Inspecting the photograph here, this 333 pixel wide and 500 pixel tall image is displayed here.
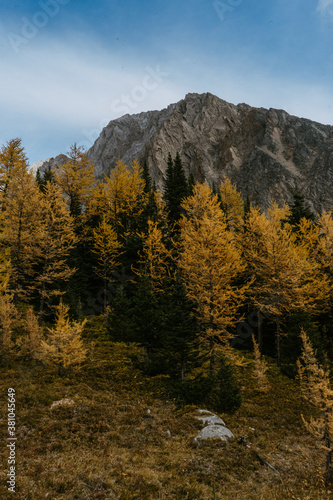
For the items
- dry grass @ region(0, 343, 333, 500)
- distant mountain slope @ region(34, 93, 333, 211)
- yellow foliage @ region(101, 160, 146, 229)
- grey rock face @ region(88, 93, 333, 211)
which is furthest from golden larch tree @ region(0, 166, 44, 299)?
distant mountain slope @ region(34, 93, 333, 211)

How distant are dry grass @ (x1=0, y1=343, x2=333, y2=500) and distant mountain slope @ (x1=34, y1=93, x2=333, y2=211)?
8126cm

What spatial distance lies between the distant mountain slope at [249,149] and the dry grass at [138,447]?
81258 mm

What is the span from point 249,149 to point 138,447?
4305 inches

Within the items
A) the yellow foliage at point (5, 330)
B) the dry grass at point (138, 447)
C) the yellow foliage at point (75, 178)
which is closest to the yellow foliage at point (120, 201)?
the yellow foliage at point (75, 178)

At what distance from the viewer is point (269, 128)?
10225 centimetres

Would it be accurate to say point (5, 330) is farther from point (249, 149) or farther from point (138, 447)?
point (249, 149)

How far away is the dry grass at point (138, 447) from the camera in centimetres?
735

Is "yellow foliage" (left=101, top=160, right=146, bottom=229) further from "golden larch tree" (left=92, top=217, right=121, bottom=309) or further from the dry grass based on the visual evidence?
the dry grass

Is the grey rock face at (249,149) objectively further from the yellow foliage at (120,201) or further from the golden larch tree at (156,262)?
the golden larch tree at (156,262)

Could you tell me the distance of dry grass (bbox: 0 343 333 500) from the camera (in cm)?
735

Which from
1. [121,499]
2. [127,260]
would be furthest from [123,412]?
[127,260]

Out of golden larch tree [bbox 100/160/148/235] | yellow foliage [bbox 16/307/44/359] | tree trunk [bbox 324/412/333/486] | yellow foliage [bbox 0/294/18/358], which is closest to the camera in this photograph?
tree trunk [bbox 324/412/333/486]

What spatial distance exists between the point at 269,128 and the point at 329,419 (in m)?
113

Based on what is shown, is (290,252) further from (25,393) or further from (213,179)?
(213,179)
